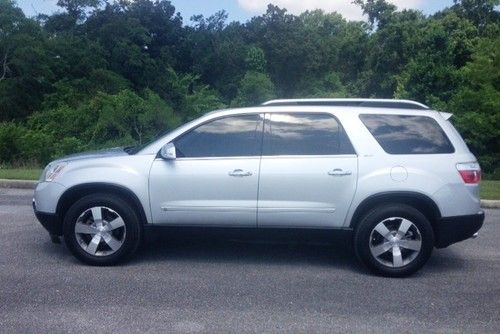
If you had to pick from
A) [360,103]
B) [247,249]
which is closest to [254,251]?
[247,249]

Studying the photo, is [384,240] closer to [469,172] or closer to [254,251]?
[469,172]

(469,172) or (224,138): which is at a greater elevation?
(224,138)

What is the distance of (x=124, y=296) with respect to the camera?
6.88 meters

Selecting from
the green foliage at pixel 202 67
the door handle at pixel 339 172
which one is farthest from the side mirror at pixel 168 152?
the green foliage at pixel 202 67

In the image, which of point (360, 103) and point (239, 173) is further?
point (360, 103)

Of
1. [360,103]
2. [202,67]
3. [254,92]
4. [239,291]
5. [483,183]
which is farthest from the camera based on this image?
[202,67]

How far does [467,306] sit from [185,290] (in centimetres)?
260

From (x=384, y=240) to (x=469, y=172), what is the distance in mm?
1146

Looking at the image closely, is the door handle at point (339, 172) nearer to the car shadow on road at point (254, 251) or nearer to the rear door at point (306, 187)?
the rear door at point (306, 187)

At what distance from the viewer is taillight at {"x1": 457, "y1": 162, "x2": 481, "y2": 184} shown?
781 centimetres

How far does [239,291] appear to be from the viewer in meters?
7.12

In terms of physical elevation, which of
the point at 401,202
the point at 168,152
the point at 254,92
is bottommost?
the point at 401,202

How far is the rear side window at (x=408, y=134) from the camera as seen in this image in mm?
7926

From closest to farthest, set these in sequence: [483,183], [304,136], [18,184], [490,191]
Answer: [304,136] → [490,191] → [18,184] → [483,183]
